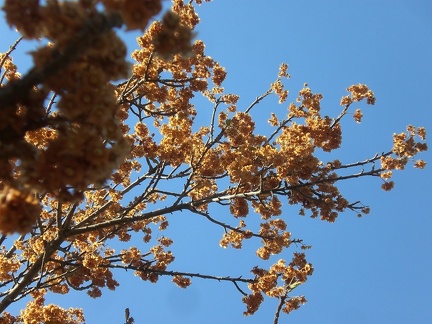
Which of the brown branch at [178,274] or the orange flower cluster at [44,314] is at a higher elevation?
the brown branch at [178,274]

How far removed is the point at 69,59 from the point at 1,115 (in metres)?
0.85

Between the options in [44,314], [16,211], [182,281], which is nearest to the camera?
[16,211]

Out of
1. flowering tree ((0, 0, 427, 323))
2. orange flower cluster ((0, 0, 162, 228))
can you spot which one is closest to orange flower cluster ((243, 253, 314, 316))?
flowering tree ((0, 0, 427, 323))

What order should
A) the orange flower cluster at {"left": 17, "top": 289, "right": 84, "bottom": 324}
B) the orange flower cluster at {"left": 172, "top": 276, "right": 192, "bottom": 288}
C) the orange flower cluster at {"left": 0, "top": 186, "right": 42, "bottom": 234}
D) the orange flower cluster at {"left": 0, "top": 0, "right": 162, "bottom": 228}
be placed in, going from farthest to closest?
the orange flower cluster at {"left": 172, "top": 276, "right": 192, "bottom": 288}
the orange flower cluster at {"left": 17, "top": 289, "right": 84, "bottom": 324}
the orange flower cluster at {"left": 0, "top": 186, "right": 42, "bottom": 234}
the orange flower cluster at {"left": 0, "top": 0, "right": 162, "bottom": 228}

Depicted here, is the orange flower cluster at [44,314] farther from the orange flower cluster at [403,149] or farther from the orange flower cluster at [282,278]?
the orange flower cluster at [403,149]

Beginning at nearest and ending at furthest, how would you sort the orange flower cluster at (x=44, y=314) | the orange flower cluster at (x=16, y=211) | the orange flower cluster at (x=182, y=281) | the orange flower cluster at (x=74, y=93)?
the orange flower cluster at (x=74, y=93), the orange flower cluster at (x=16, y=211), the orange flower cluster at (x=44, y=314), the orange flower cluster at (x=182, y=281)

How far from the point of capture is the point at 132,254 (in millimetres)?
8844

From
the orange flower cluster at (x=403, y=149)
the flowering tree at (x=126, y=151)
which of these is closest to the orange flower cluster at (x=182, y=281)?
the flowering tree at (x=126, y=151)

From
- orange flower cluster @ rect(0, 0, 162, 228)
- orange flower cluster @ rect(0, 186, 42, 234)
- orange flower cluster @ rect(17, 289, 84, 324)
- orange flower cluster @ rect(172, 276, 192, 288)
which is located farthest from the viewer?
orange flower cluster @ rect(172, 276, 192, 288)

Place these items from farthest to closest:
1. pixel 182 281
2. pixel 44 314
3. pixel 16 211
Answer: pixel 182 281
pixel 44 314
pixel 16 211

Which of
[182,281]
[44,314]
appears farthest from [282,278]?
[44,314]

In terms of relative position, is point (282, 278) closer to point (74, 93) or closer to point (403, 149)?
point (403, 149)

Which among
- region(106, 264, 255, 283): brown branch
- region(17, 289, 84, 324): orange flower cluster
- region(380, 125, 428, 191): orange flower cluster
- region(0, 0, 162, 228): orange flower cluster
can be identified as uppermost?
region(380, 125, 428, 191): orange flower cluster

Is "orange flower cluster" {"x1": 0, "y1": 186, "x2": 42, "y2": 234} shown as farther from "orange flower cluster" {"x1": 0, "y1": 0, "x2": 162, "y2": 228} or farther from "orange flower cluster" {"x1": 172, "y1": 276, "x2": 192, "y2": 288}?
"orange flower cluster" {"x1": 172, "y1": 276, "x2": 192, "y2": 288}
